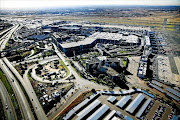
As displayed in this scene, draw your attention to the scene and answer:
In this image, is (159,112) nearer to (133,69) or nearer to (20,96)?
(133,69)

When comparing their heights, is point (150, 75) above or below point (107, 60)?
below

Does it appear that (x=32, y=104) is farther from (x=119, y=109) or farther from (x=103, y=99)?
(x=119, y=109)

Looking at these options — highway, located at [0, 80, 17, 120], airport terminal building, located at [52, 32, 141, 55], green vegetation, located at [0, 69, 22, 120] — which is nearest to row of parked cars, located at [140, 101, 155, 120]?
green vegetation, located at [0, 69, 22, 120]

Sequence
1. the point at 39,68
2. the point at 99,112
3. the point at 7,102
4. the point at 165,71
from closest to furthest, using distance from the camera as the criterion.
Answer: the point at 99,112, the point at 7,102, the point at 165,71, the point at 39,68

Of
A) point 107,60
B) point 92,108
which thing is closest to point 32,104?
point 92,108

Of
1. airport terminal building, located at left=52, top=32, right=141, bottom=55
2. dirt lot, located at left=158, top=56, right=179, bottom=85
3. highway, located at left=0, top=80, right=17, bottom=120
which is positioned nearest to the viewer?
highway, located at left=0, top=80, right=17, bottom=120

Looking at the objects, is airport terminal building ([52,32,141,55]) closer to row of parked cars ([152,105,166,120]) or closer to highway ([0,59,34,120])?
highway ([0,59,34,120])

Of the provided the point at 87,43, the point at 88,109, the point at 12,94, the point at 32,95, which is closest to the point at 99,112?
the point at 88,109

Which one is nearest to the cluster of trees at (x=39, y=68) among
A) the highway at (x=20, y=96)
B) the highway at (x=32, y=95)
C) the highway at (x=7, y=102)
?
the highway at (x=32, y=95)

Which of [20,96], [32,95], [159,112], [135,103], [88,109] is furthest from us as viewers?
[32,95]

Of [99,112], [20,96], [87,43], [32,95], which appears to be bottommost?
[99,112]

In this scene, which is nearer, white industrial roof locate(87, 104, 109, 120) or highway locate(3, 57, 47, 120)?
white industrial roof locate(87, 104, 109, 120)
